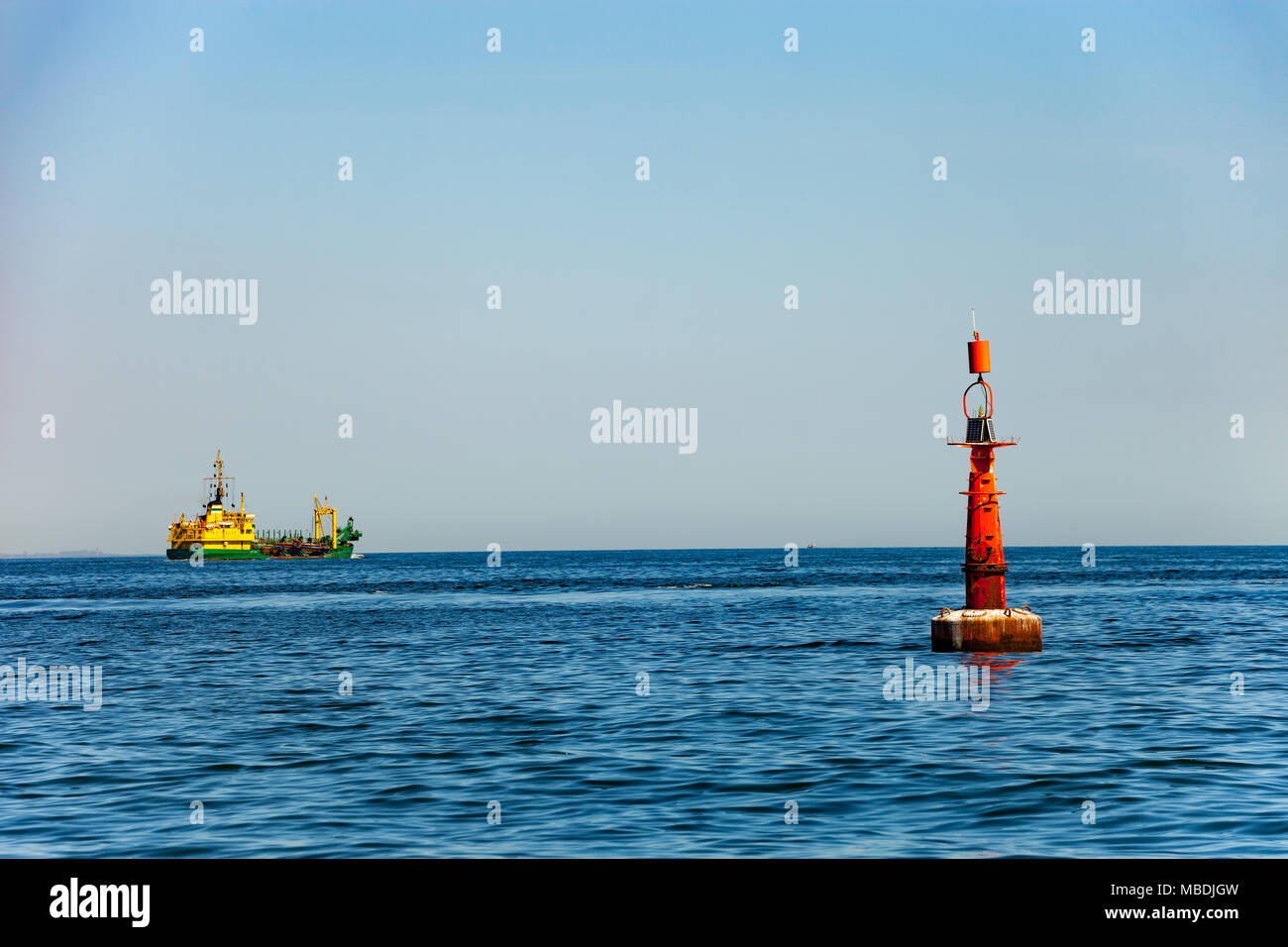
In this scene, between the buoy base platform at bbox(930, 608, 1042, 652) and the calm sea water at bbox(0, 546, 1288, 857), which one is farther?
the buoy base platform at bbox(930, 608, 1042, 652)

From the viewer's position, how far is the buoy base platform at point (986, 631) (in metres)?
25.1

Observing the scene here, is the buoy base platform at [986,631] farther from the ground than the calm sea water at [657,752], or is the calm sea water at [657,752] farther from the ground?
the buoy base platform at [986,631]

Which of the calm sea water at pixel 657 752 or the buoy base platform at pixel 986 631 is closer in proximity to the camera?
the calm sea water at pixel 657 752

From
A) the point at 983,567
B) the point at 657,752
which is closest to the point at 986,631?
the point at 983,567

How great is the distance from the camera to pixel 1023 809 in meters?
12.6

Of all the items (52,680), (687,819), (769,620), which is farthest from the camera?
(769,620)

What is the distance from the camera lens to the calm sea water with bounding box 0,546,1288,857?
1177cm

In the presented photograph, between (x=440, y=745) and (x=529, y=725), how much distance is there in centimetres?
244

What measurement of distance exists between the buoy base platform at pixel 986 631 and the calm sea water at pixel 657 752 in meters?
0.80

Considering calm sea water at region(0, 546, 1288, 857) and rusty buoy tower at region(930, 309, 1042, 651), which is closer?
calm sea water at region(0, 546, 1288, 857)

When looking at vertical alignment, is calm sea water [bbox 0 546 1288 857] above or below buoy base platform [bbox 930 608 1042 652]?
below

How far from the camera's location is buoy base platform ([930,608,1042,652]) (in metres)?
25.1
